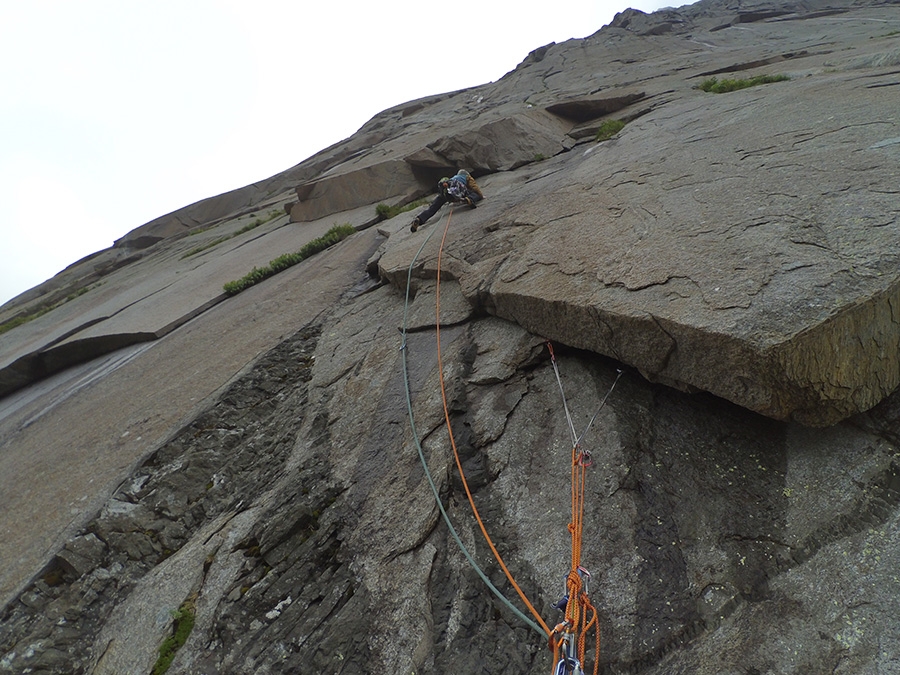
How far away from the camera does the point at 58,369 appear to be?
10.0 m

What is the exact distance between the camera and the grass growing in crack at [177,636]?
3.37m

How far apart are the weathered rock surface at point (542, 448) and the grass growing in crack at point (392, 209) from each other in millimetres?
4971

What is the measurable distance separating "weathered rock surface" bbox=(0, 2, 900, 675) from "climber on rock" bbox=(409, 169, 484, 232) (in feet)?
5.58

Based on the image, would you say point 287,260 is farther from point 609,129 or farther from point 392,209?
point 609,129

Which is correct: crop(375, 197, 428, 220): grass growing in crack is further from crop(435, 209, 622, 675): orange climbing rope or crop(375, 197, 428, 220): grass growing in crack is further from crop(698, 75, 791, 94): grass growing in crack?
crop(435, 209, 622, 675): orange climbing rope

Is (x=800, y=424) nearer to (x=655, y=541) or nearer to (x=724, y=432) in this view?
(x=724, y=432)

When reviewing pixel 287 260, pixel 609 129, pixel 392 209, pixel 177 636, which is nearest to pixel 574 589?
pixel 177 636

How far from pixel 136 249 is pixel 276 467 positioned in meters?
26.3

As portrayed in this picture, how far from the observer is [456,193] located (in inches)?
372

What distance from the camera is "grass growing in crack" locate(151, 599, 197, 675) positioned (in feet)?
11.0

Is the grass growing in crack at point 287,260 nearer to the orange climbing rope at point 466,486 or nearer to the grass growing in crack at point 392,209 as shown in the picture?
the grass growing in crack at point 392,209

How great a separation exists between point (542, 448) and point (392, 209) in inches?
399

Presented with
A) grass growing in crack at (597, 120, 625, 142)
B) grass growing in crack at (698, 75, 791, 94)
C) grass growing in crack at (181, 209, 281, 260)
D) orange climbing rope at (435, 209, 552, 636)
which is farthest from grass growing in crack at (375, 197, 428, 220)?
grass growing in crack at (698, 75, 791, 94)

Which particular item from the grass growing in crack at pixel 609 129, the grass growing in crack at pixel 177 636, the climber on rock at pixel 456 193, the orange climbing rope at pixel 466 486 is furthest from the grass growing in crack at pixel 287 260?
the grass growing in crack at pixel 177 636
